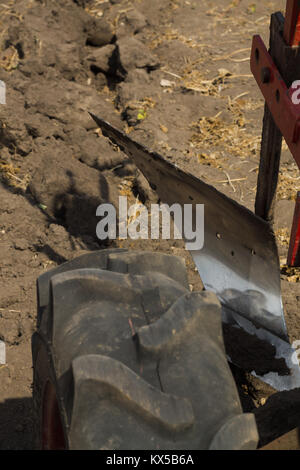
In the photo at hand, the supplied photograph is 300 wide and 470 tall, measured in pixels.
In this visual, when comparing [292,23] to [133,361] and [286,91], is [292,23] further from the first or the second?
[133,361]

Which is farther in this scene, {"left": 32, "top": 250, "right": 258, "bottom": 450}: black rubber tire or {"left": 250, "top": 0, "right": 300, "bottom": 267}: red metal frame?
{"left": 250, "top": 0, "right": 300, "bottom": 267}: red metal frame

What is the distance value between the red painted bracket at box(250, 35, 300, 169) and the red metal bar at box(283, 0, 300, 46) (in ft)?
0.43

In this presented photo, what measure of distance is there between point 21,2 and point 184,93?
267cm

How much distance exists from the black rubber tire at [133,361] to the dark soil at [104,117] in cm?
68

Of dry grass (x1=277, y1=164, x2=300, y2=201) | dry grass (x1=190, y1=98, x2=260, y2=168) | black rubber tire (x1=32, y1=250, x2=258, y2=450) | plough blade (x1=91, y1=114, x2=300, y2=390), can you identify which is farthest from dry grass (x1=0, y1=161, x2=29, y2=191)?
black rubber tire (x1=32, y1=250, x2=258, y2=450)

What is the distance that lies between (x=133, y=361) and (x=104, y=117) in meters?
3.57

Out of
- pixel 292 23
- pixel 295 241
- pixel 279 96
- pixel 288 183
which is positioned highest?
pixel 292 23

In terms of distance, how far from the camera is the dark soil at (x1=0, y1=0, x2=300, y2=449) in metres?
3.15

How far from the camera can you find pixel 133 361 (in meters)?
1.59

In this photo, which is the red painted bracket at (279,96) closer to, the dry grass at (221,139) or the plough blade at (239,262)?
the plough blade at (239,262)

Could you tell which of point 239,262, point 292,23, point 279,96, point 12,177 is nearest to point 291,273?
point 239,262

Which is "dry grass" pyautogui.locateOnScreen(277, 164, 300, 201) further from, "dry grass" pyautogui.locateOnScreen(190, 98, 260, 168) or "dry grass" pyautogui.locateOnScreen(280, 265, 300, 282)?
"dry grass" pyautogui.locateOnScreen(280, 265, 300, 282)

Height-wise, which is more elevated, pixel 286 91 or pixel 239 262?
pixel 286 91

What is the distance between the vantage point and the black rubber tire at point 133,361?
144 cm
